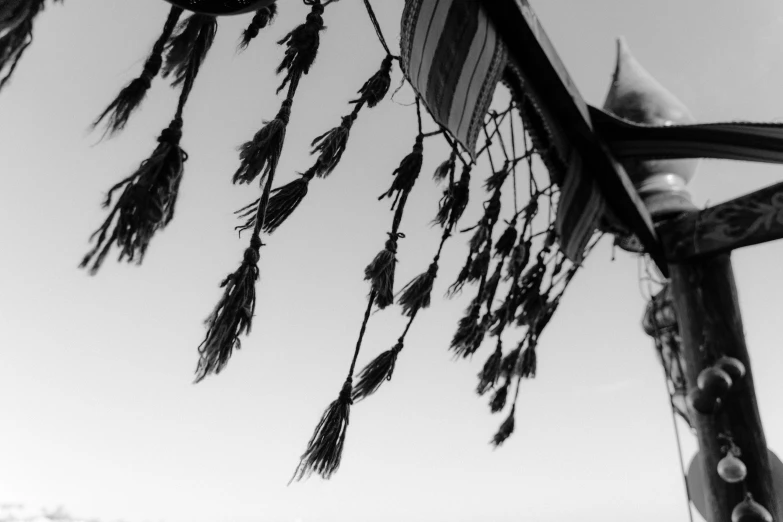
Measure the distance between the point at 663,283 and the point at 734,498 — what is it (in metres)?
1.02

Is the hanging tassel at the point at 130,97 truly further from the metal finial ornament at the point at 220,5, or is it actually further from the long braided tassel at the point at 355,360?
the long braided tassel at the point at 355,360

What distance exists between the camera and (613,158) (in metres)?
1.84

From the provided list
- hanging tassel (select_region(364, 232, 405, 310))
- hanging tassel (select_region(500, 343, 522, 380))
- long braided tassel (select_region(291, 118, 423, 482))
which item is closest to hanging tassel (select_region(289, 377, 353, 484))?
long braided tassel (select_region(291, 118, 423, 482))

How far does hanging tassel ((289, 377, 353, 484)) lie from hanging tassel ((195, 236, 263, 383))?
402 millimetres

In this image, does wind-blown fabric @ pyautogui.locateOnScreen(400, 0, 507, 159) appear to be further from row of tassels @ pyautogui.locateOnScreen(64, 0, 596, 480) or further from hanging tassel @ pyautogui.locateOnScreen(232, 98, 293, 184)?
hanging tassel @ pyautogui.locateOnScreen(232, 98, 293, 184)

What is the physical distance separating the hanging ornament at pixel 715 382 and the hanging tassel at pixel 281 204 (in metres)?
1.68

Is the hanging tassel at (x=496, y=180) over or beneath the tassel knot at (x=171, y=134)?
over

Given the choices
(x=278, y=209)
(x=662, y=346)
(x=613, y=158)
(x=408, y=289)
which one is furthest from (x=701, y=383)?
(x=278, y=209)

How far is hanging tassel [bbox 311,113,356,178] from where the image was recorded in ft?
3.83

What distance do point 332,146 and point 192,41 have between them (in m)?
0.41

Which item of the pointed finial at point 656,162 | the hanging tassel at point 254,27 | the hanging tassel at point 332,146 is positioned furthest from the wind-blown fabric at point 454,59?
the pointed finial at point 656,162

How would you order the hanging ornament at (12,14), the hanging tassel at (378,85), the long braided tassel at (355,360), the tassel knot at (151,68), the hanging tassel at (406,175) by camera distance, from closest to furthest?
the hanging ornament at (12,14) → the tassel knot at (151,68) → the long braided tassel at (355,360) → the hanging tassel at (378,85) → the hanging tassel at (406,175)

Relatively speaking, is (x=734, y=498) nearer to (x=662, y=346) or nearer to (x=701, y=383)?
(x=701, y=383)

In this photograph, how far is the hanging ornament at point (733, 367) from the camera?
184 centimetres
